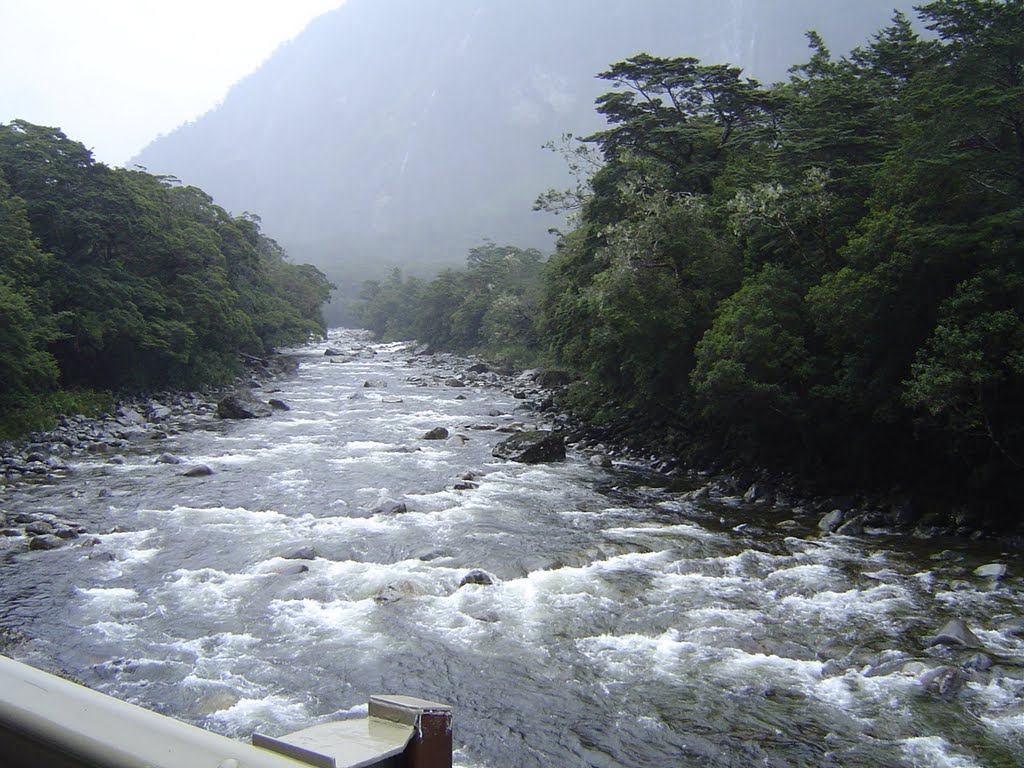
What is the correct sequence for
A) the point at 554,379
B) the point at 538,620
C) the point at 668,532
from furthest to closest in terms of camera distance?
the point at 554,379, the point at 668,532, the point at 538,620

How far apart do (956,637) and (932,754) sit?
2.60 meters

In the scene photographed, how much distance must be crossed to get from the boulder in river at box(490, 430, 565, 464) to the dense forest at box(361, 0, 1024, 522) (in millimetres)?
2860

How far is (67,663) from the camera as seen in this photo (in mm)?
8227

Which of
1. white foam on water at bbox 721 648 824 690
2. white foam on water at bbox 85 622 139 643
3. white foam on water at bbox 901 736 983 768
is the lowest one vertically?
white foam on water at bbox 85 622 139 643

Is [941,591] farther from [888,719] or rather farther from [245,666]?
[245,666]

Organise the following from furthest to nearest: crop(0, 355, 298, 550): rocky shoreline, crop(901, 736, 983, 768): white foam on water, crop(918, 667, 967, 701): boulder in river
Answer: crop(0, 355, 298, 550): rocky shoreline → crop(918, 667, 967, 701): boulder in river → crop(901, 736, 983, 768): white foam on water

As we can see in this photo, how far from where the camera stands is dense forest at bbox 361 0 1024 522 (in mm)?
12914

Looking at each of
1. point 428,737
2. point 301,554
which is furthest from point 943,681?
point 301,554

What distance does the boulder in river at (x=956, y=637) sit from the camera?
8664mm

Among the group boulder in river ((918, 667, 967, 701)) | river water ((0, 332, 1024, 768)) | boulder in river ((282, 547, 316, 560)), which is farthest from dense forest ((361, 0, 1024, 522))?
boulder in river ((282, 547, 316, 560))

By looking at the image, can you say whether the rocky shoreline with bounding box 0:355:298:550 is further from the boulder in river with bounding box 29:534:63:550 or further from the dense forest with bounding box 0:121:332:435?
the dense forest with bounding box 0:121:332:435

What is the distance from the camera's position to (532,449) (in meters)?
20.4

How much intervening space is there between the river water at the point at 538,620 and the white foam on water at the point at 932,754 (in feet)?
0.13

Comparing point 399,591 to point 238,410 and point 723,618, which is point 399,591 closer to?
point 723,618
